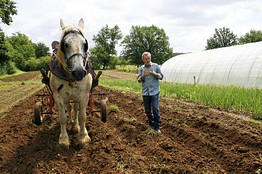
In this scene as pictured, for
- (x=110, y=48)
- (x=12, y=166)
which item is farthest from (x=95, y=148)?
(x=110, y=48)

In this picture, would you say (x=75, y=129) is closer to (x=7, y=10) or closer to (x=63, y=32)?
(x=63, y=32)

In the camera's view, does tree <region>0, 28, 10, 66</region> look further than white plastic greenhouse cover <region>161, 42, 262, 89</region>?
Yes

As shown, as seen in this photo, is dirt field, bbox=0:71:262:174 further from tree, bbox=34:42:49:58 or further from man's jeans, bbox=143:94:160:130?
tree, bbox=34:42:49:58

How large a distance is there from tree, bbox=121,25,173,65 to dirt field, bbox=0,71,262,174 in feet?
210

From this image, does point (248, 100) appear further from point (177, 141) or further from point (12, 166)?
point (12, 166)

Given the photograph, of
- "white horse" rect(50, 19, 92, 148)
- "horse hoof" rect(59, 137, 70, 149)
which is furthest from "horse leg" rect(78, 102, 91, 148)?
"horse hoof" rect(59, 137, 70, 149)

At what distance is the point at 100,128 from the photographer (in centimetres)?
630

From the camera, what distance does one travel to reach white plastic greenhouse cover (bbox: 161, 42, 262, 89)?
570 inches

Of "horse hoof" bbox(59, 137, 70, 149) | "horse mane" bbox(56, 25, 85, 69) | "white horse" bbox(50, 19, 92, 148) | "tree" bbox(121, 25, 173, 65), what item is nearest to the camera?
"white horse" bbox(50, 19, 92, 148)

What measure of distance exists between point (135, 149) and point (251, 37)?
232ft

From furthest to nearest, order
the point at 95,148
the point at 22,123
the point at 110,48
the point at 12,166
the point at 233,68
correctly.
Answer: the point at 110,48 < the point at 233,68 < the point at 22,123 < the point at 95,148 < the point at 12,166

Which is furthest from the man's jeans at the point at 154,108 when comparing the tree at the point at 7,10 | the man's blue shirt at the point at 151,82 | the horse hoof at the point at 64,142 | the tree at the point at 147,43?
the tree at the point at 147,43

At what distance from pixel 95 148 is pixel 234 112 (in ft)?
19.5

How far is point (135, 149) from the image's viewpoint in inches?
203
